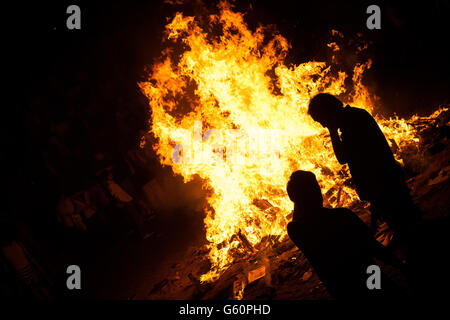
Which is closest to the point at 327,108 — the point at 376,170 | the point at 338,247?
the point at 376,170

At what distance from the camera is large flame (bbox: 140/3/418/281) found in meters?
8.23

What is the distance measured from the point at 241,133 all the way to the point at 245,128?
0.23 m

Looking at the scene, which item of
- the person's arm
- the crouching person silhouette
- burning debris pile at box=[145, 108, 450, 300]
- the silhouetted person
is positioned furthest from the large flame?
the crouching person silhouette

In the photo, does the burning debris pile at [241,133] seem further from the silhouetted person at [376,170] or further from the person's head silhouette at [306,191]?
the person's head silhouette at [306,191]

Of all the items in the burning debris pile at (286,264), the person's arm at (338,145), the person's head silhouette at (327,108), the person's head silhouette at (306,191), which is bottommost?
the burning debris pile at (286,264)

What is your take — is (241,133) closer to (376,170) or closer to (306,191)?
(376,170)

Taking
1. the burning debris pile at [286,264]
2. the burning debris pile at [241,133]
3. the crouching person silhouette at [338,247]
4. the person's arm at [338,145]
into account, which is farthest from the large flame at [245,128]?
the crouching person silhouette at [338,247]

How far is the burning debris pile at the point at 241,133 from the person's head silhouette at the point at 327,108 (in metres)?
4.69

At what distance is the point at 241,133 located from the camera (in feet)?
28.9

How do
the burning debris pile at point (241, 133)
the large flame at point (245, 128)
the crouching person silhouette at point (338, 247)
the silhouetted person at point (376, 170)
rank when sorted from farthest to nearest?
the large flame at point (245, 128), the burning debris pile at point (241, 133), the silhouetted person at point (376, 170), the crouching person silhouette at point (338, 247)

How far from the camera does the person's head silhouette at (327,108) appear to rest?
338cm
